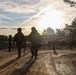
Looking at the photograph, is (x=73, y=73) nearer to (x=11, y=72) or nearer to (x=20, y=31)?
(x=11, y=72)

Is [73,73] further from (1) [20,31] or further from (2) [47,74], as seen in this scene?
(1) [20,31]

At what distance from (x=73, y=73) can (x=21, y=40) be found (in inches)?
367

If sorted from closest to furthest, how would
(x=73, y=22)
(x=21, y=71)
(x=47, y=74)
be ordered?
(x=47, y=74) < (x=21, y=71) < (x=73, y=22)

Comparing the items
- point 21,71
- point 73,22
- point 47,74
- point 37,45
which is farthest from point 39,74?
point 73,22

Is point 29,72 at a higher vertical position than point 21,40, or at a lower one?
lower

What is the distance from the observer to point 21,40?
22.0 meters

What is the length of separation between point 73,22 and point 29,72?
107 meters

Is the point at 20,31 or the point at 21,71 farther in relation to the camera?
the point at 20,31

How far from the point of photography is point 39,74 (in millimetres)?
12891

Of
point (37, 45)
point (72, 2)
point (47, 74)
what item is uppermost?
point (72, 2)

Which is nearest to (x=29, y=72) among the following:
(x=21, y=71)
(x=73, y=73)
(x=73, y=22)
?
(x=21, y=71)

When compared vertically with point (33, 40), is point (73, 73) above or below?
below

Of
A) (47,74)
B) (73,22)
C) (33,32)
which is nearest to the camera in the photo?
(47,74)

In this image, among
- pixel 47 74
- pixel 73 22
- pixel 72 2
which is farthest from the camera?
pixel 73 22
